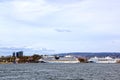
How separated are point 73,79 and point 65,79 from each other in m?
1.88

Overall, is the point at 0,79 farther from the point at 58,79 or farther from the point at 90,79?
the point at 90,79

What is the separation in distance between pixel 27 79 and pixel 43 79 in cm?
365

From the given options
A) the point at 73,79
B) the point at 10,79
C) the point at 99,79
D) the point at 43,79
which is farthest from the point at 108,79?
the point at 10,79

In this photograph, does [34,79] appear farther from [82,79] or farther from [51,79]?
[82,79]

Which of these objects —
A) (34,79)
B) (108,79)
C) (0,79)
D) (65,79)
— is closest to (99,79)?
(108,79)

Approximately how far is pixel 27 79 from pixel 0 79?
6.08 metres

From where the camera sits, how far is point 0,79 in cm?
9056

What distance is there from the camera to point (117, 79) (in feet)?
301

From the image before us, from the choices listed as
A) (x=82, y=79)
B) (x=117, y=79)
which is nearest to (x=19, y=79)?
(x=82, y=79)

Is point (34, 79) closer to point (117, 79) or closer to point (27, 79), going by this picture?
point (27, 79)

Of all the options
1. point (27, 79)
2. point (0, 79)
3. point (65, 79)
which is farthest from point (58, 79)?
point (0, 79)

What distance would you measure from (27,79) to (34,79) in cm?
176

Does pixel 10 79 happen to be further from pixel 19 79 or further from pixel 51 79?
pixel 51 79

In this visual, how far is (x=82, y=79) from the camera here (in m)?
93.6
